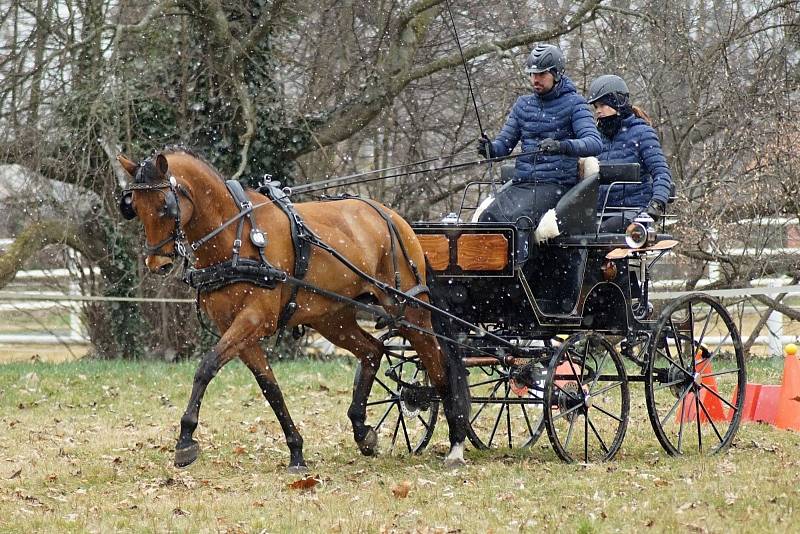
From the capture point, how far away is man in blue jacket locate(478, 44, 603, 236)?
26.3 feet

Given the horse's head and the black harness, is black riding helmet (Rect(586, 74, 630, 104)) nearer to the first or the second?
the black harness

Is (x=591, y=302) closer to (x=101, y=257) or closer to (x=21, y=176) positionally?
(x=21, y=176)

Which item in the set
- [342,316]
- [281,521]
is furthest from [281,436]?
[281,521]

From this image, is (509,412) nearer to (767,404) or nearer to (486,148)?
(767,404)

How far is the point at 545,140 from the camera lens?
26.0ft

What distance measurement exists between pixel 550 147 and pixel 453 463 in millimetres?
2047

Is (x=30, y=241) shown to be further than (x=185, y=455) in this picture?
Yes

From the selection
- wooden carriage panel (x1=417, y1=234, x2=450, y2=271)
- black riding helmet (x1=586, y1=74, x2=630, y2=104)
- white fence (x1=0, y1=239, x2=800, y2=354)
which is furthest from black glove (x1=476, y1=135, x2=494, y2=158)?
white fence (x1=0, y1=239, x2=800, y2=354)

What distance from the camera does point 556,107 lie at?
8.20 metres

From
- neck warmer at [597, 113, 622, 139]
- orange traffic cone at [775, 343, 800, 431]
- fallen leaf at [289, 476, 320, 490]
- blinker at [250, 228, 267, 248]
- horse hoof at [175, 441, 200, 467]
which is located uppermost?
neck warmer at [597, 113, 622, 139]

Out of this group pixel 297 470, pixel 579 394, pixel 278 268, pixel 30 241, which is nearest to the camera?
pixel 278 268

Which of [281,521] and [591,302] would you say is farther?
[591,302]

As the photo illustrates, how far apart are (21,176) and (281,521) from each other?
9275 millimetres

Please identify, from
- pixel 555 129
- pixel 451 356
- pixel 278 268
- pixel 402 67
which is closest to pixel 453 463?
pixel 451 356
